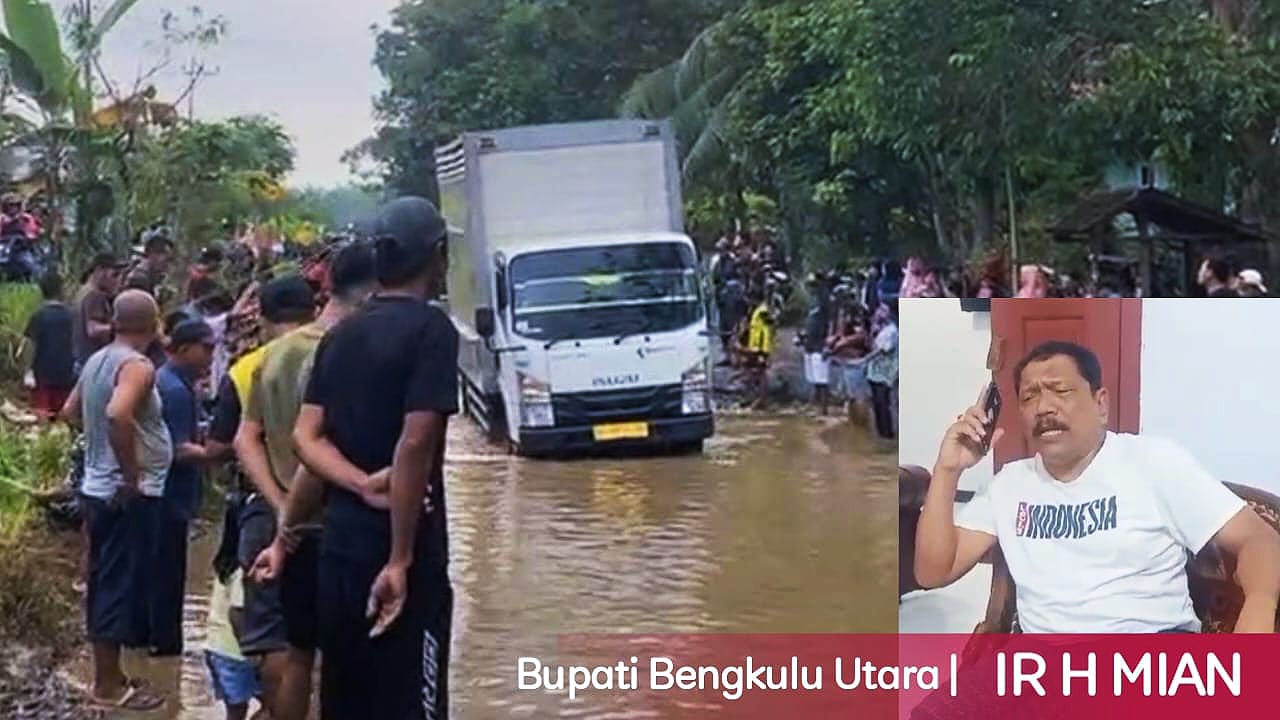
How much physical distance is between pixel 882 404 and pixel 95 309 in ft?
9.38

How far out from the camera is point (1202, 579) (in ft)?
12.9

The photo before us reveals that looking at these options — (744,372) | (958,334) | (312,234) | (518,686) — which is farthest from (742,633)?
(744,372)

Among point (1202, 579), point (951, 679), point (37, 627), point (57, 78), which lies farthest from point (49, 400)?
point (1202, 579)

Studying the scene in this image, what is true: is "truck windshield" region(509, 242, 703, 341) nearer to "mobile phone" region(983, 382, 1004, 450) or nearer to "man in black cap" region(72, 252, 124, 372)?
"man in black cap" region(72, 252, 124, 372)

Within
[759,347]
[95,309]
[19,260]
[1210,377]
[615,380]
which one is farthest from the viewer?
[759,347]

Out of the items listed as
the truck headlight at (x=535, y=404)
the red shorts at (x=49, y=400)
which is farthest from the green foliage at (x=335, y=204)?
the truck headlight at (x=535, y=404)

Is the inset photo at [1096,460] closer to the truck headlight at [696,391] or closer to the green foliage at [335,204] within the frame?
the green foliage at [335,204]

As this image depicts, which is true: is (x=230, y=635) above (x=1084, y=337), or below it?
below

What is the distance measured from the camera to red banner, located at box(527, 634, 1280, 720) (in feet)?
13.4

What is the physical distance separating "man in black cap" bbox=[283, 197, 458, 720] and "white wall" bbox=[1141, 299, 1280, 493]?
1.23 metres

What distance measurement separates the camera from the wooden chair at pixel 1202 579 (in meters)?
3.89

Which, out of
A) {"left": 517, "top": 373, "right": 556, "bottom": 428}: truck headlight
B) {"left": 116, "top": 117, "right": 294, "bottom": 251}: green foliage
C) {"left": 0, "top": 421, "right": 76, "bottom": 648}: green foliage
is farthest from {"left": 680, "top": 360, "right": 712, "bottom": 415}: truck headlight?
{"left": 0, "top": 421, "right": 76, "bottom": 648}: green foliage

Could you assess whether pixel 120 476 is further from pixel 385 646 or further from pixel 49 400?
pixel 385 646

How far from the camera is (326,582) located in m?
3.87
